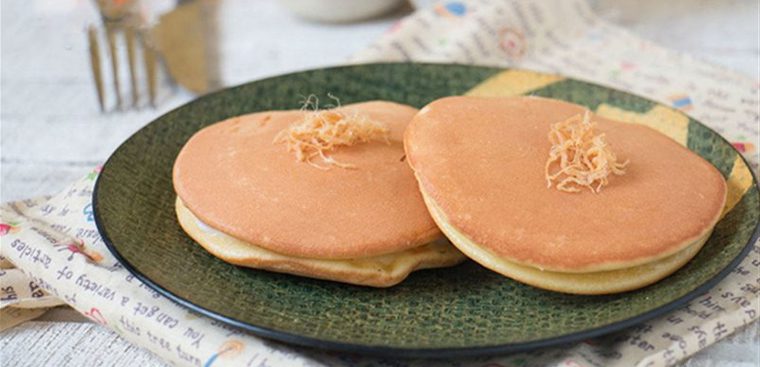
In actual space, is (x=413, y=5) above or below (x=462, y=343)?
below

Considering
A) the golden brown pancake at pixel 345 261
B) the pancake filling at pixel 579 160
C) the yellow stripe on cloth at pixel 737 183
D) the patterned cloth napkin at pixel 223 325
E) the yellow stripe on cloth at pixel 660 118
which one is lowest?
the patterned cloth napkin at pixel 223 325

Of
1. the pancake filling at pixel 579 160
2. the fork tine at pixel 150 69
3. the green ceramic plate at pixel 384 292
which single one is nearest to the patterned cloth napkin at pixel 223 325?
the green ceramic plate at pixel 384 292

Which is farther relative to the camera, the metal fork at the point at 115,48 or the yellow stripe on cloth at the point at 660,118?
the metal fork at the point at 115,48

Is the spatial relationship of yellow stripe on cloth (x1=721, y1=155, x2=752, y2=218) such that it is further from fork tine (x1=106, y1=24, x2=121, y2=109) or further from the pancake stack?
fork tine (x1=106, y1=24, x2=121, y2=109)

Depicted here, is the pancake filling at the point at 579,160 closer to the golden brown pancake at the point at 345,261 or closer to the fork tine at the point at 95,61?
the golden brown pancake at the point at 345,261

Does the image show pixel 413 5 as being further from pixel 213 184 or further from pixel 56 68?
pixel 213 184

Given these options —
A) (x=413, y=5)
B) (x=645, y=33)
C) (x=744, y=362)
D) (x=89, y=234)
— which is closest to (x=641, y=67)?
(x=645, y=33)

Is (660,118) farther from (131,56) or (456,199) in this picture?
(131,56)
